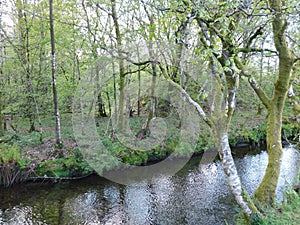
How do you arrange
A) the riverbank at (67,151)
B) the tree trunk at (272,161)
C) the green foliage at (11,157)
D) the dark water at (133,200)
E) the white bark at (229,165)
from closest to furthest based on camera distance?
the white bark at (229,165) → the tree trunk at (272,161) → the dark water at (133,200) → the green foliage at (11,157) → the riverbank at (67,151)

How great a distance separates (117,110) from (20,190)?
6.12 meters

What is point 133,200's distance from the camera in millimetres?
7316

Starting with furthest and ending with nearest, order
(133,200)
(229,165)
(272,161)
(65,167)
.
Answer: (65,167) < (133,200) < (272,161) < (229,165)

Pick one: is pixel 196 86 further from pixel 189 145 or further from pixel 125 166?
pixel 125 166

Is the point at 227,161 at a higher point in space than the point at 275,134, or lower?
lower

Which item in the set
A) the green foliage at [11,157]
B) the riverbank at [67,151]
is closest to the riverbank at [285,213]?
the riverbank at [67,151]

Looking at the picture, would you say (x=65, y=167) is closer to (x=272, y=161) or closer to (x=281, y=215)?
(x=272, y=161)

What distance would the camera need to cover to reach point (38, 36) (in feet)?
37.3

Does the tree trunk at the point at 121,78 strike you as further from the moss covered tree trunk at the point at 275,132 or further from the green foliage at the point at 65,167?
the moss covered tree trunk at the point at 275,132

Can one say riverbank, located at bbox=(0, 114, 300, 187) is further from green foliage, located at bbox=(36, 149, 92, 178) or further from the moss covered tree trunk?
the moss covered tree trunk

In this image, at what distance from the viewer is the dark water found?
20.4 feet

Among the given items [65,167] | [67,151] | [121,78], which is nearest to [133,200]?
[65,167]

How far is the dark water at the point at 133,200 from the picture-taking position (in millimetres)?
6211

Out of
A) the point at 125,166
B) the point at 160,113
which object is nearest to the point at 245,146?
the point at 160,113
